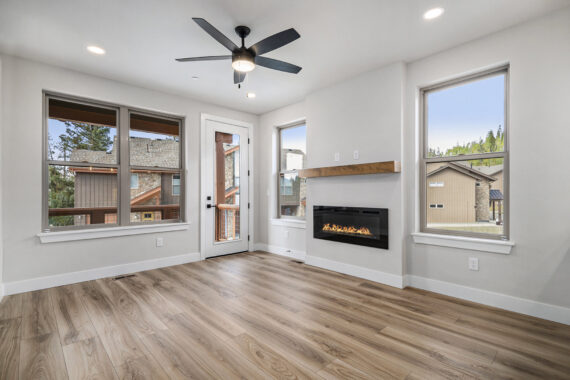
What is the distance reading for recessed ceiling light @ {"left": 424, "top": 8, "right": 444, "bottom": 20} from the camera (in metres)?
2.39

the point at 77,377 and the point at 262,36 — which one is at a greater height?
the point at 262,36

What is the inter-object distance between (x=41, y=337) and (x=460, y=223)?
408 centimetres

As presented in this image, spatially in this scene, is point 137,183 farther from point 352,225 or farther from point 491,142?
point 491,142

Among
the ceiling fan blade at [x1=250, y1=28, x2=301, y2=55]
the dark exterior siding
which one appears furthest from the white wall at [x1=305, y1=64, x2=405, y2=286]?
the dark exterior siding

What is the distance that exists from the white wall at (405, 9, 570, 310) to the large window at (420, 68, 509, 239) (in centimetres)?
16

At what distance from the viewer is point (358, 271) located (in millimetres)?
3699

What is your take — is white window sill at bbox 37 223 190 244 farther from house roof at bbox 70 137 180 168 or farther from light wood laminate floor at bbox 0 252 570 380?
house roof at bbox 70 137 180 168

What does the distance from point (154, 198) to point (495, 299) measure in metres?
4.51

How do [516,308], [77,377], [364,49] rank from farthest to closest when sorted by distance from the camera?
[364,49]
[516,308]
[77,377]

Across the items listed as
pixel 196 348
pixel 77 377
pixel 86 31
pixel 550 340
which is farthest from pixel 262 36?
pixel 550 340

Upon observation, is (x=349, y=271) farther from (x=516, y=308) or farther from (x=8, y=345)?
(x=8, y=345)

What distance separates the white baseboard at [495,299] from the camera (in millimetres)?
2436

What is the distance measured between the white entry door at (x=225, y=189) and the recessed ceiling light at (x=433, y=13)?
349 cm

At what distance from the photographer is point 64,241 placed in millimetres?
3447
